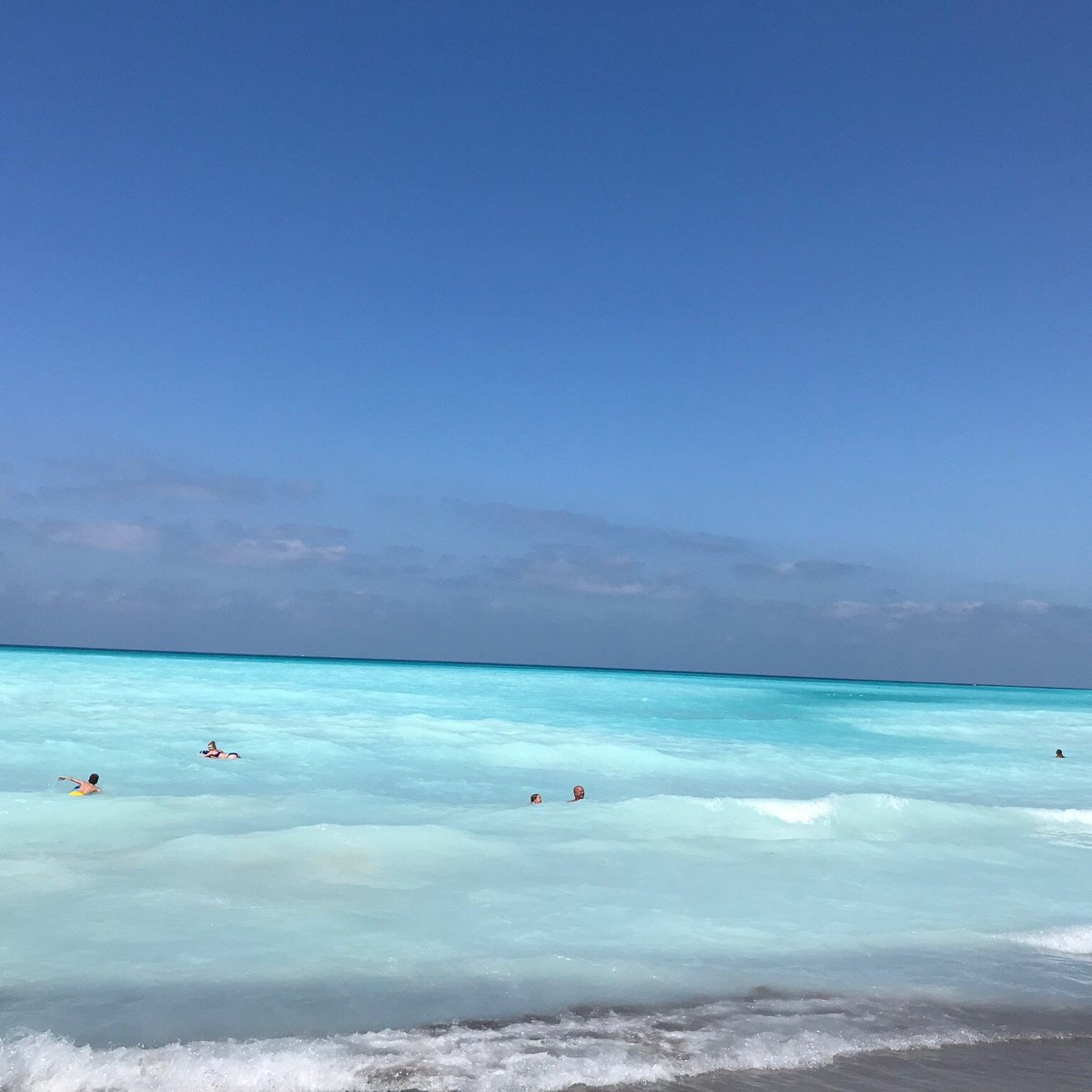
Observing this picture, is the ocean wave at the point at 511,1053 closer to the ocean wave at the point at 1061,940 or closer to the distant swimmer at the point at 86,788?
the ocean wave at the point at 1061,940

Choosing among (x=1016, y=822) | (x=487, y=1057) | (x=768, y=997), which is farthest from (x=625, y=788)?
(x=487, y=1057)

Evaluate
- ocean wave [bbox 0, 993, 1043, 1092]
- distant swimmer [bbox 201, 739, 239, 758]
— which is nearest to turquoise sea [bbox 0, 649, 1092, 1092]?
ocean wave [bbox 0, 993, 1043, 1092]

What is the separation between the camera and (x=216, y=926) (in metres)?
9.43

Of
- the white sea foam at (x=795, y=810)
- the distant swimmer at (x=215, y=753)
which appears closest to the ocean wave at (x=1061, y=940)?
the white sea foam at (x=795, y=810)

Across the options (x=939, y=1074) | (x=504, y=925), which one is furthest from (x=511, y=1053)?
(x=504, y=925)

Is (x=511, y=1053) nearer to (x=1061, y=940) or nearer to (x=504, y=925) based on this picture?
(x=504, y=925)

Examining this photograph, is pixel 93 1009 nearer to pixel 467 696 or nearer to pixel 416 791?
pixel 416 791

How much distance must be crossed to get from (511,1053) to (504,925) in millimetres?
3398

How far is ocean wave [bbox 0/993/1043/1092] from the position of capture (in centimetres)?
596

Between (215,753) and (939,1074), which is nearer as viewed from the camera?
(939,1074)

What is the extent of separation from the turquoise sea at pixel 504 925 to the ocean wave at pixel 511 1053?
3cm

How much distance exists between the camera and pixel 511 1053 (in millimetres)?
6434

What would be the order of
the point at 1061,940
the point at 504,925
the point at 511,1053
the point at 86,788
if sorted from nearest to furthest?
the point at 511,1053, the point at 1061,940, the point at 504,925, the point at 86,788

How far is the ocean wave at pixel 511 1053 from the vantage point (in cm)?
596
